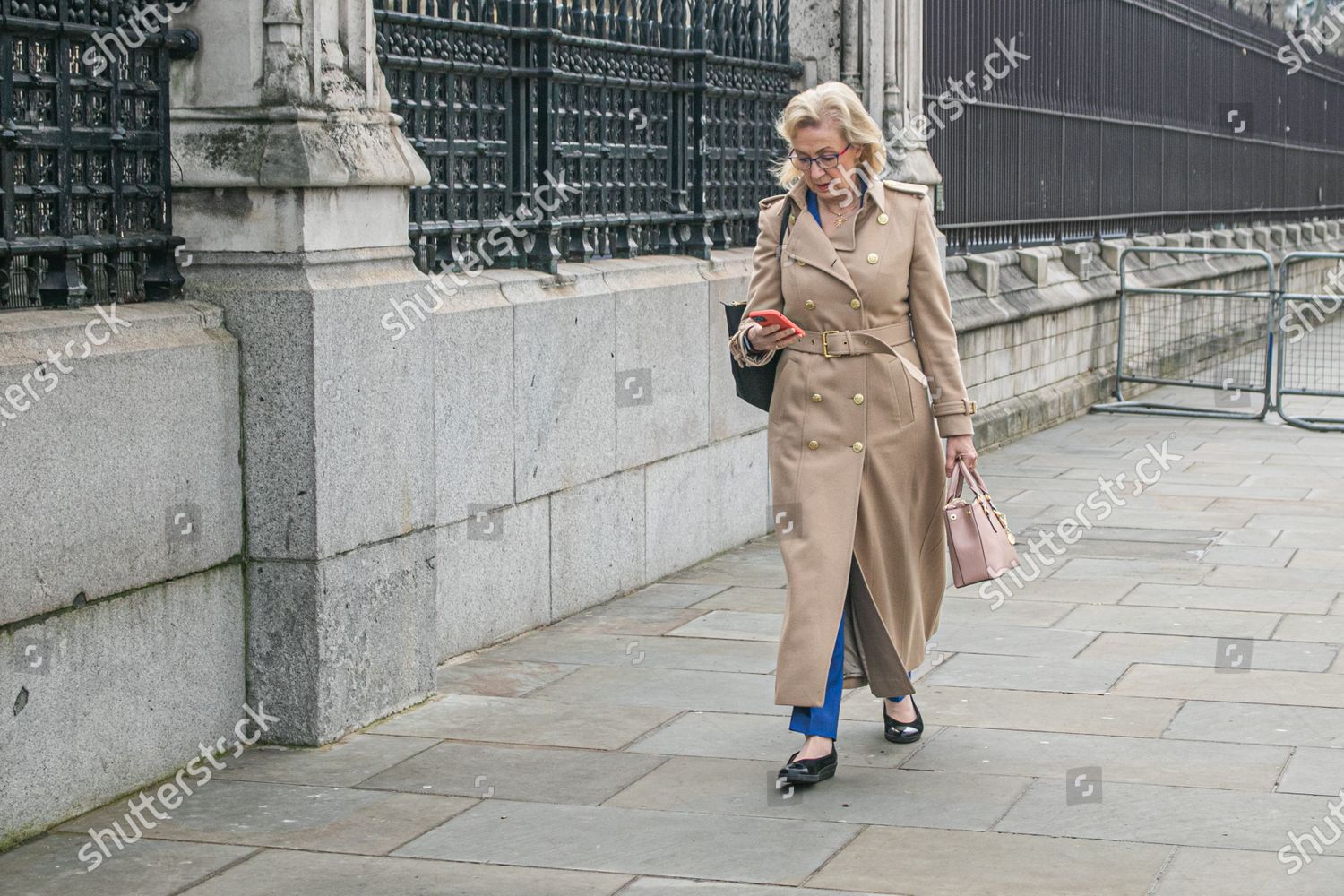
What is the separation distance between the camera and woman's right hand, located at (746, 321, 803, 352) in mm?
5461

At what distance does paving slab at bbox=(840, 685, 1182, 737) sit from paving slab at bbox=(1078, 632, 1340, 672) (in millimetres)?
627

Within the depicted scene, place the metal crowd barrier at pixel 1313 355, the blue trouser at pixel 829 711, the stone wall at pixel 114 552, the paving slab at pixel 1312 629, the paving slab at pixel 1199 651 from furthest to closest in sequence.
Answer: the metal crowd barrier at pixel 1313 355 < the paving slab at pixel 1312 629 < the paving slab at pixel 1199 651 < the blue trouser at pixel 829 711 < the stone wall at pixel 114 552

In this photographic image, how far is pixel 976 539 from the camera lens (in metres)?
Answer: 5.48

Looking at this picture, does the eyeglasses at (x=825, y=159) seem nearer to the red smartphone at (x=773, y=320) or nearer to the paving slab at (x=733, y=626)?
the red smartphone at (x=773, y=320)

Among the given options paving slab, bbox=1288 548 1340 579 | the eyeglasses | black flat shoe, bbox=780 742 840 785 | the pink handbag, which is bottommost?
paving slab, bbox=1288 548 1340 579

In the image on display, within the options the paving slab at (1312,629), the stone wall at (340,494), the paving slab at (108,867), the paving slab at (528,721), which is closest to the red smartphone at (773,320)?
the stone wall at (340,494)

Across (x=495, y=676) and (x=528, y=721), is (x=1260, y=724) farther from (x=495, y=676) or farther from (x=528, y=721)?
(x=495, y=676)

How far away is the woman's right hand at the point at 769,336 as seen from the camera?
17.9ft

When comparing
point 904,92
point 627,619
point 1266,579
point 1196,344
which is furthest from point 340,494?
point 1196,344

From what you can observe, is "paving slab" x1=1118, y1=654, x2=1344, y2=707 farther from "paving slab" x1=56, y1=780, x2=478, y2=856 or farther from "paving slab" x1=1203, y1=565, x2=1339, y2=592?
"paving slab" x1=56, y1=780, x2=478, y2=856

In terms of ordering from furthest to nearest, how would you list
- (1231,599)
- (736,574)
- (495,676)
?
(736,574), (1231,599), (495,676)

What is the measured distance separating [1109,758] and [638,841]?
1.55 meters

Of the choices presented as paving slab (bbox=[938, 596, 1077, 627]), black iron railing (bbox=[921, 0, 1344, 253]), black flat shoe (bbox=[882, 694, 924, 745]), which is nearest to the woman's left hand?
black flat shoe (bbox=[882, 694, 924, 745])

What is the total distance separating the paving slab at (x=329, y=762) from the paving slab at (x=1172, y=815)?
1782mm
